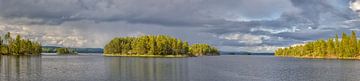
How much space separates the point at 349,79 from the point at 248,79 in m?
15.8

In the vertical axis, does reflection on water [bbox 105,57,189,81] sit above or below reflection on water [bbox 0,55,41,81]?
below

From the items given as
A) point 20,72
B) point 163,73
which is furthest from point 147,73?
point 20,72

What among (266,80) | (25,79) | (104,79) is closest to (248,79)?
(266,80)

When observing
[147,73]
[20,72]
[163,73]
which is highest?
[20,72]

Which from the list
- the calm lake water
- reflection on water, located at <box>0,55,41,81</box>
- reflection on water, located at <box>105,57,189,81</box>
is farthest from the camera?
the calm lake water

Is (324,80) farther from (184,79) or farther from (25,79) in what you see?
(25,79)

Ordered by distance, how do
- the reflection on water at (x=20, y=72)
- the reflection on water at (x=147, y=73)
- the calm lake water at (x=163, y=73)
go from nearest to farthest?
1. the reflection on water at (x=20, y=72)
2. the reflection on water at (x=147, y=73)
3. the calm lake water at (x=163, y=73)

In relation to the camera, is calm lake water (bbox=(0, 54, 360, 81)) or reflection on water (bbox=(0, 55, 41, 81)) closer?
reflection on water (bbox=(0, 55, 41, 81))

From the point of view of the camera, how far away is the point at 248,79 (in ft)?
210

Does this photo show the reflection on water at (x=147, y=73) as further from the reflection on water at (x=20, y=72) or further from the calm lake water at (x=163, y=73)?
the reflection on water at (x=20, y=72)

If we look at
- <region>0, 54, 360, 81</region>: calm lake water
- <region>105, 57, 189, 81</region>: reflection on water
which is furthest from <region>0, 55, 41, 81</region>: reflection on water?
<region>105, 57, 189, 81</region>: reflection on water

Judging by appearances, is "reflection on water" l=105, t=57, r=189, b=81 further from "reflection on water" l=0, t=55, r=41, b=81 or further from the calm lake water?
"reflection on water" l=0, t=55, r=41, b=81

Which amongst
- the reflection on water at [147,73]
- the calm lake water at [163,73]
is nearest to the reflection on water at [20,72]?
the calm lake water at [163,73]

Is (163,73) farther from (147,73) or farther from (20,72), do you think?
(20,72)
